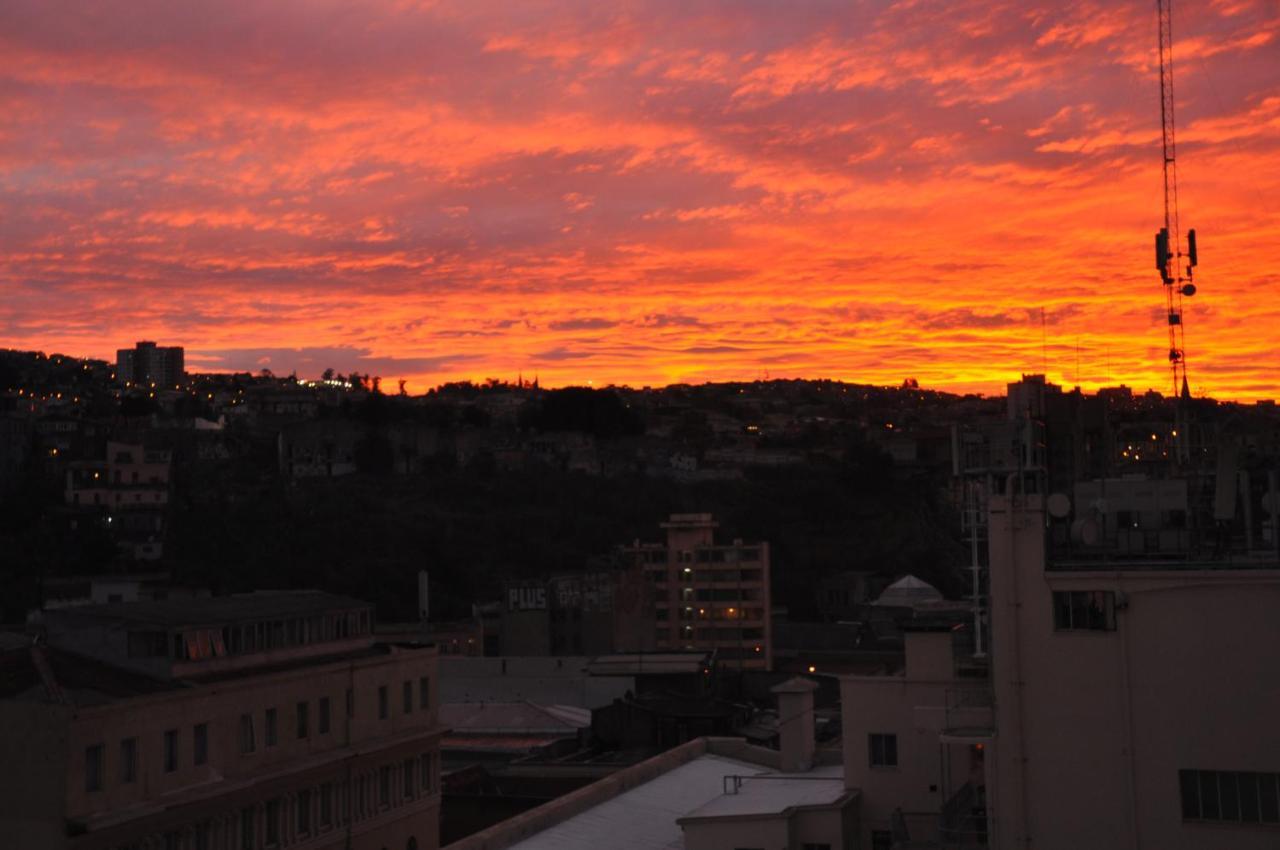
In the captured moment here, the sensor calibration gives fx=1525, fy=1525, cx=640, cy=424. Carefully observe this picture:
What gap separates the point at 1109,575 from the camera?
14.7 meters

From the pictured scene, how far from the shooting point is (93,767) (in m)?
21.4

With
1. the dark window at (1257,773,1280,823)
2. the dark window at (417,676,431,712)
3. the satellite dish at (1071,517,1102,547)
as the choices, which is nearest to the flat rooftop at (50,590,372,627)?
the dark window at (417,676,431,712)

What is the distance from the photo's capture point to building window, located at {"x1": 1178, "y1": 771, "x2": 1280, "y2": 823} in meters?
14.2

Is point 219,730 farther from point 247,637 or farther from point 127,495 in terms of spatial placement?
point 127,495

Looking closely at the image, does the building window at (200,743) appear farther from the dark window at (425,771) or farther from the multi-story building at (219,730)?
the dark window at (425,771)

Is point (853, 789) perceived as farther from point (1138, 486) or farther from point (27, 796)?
point (27, 796)

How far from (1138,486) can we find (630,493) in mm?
109512

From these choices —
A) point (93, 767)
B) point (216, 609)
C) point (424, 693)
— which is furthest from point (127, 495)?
point (93, 767)

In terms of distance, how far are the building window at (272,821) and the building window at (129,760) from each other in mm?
3569

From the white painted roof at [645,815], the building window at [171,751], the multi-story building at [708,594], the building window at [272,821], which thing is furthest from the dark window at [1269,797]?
the multi-story building at [708,594]

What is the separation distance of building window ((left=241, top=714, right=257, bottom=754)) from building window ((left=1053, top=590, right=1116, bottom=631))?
15.2 meters

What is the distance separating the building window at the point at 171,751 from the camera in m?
23.1

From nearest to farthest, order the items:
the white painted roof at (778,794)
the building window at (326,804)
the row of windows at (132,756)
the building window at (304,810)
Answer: the white painted roof at (778,794) < the row of windows at (132,756) < the building window at (304,810) < the building window at (326,804)

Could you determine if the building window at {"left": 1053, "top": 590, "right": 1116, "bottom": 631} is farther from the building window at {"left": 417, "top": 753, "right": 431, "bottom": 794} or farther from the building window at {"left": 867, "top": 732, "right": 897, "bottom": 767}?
the building window at {"left": 417, "top": 753, "right": 431, "bottom": 794}
